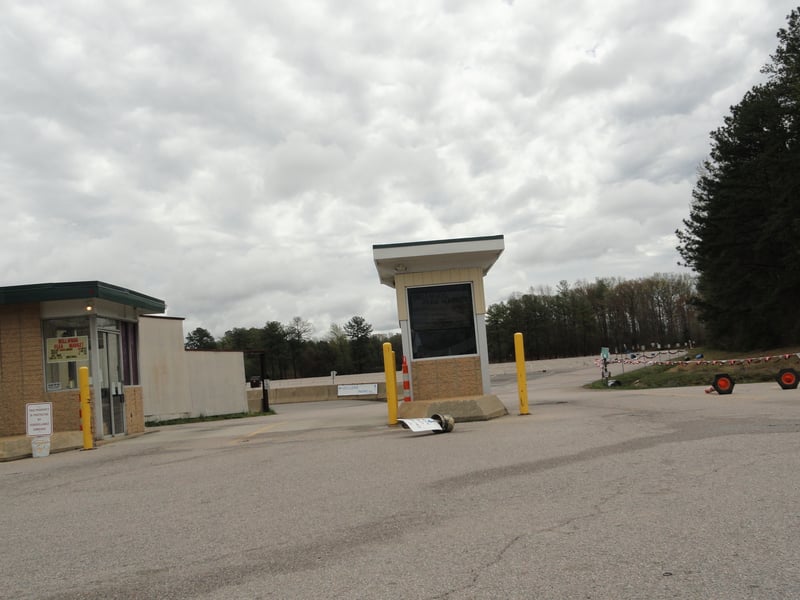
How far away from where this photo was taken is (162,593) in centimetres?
394

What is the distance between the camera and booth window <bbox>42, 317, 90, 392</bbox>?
15.8 m

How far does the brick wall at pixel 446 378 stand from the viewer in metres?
15.2

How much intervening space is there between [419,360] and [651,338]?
106597mm

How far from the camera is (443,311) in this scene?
51.0 feet

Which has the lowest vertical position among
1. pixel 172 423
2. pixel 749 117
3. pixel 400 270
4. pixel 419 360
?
pixel 172 423

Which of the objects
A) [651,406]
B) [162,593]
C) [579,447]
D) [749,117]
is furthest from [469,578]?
[749,117]

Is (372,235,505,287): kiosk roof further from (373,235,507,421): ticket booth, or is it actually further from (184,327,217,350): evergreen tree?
(184,327,217,350): evergreen tree

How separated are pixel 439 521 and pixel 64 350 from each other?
13519 mm

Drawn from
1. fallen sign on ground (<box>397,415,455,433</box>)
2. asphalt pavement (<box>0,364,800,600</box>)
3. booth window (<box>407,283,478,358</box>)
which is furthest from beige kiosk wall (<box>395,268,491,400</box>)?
asphalt pavement (<box>0,364,800,600</box>)

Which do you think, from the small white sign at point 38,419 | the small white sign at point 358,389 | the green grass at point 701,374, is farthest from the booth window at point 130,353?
the small white sign at point 358,389

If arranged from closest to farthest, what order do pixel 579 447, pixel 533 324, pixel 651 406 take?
pixel 579 447, pixel 651 406, pixel 533 324

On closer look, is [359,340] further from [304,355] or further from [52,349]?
[52,349]

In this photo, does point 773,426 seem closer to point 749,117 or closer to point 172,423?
point 172,423

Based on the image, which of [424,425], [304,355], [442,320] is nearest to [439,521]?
[424,425]
